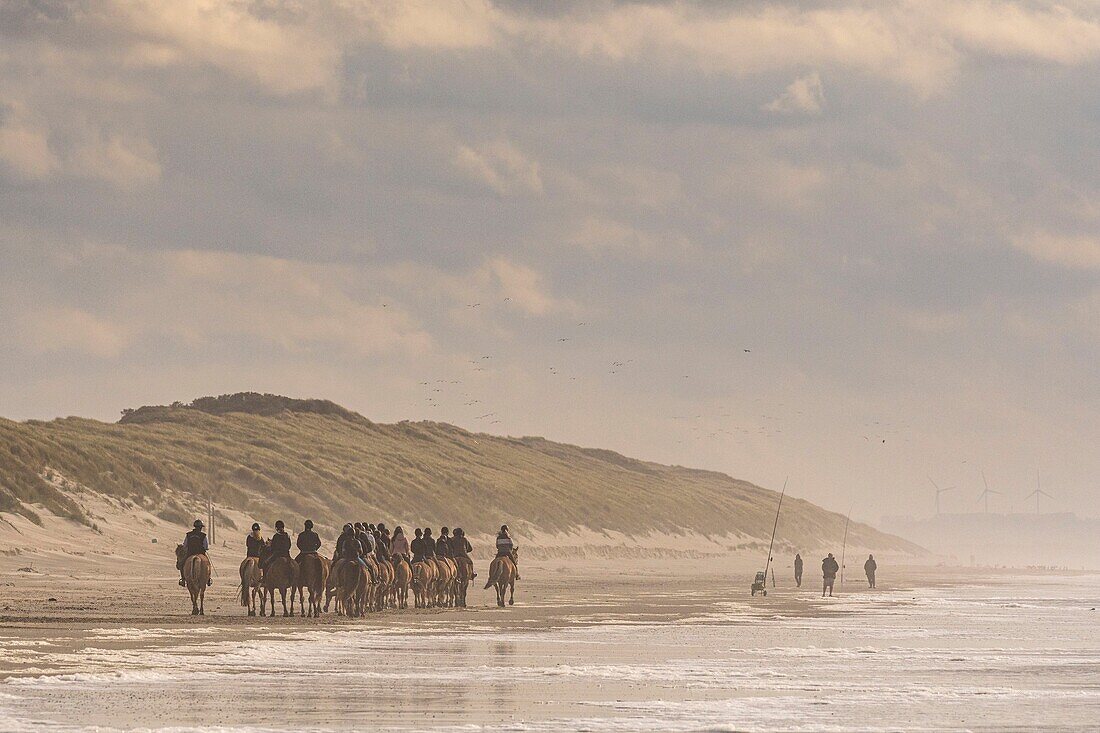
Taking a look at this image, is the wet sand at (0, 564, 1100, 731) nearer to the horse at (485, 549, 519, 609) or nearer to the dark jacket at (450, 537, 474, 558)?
the horse at (485, 549, 519, 609)

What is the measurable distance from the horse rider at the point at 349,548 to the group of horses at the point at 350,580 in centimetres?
12

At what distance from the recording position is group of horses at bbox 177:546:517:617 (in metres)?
32.4

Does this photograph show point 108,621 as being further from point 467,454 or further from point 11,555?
point 467,454

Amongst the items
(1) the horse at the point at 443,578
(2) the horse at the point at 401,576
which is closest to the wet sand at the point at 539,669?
(2) the horse at the point at 401,576

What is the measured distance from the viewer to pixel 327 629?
96.1 ft

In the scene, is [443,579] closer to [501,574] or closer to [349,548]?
[501,574]

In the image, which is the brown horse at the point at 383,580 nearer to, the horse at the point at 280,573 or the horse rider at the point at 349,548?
the horse rider at the point at 349,548

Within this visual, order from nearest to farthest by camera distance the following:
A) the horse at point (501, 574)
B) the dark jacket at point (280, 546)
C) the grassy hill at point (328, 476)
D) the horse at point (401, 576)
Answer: the dark jacket at point (280, 546) < the horse at point (401, 576) < the horse at point (501, 574) < the grassy hill at point (328, 476)

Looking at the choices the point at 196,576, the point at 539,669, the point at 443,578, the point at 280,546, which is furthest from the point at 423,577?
the point at 539,669

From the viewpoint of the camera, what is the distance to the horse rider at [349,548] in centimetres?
3338

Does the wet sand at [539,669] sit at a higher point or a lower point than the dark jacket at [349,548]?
lower

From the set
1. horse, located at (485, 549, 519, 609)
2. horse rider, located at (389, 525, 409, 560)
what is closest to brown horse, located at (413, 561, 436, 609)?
horse rider, located at (389, 525, 409, 560)

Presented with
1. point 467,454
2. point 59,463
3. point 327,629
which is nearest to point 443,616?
point 327,629

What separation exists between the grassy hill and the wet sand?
36639mm
